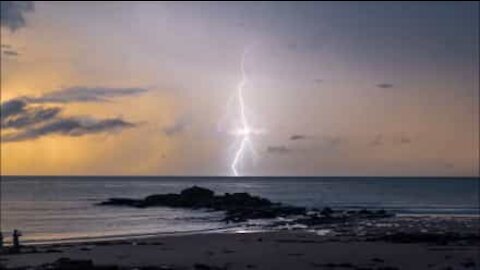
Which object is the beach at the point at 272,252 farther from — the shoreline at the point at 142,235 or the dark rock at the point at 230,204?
the dark rock at the point at 230,204

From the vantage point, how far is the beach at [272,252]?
33.4 m

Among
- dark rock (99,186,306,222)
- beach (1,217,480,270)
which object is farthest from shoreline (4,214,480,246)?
dark rock (99,186,306,222)

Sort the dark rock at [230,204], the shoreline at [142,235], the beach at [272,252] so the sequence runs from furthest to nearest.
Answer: the dark rock at [230,204] → the shoreline at [142,235] → the beach at [272,252]

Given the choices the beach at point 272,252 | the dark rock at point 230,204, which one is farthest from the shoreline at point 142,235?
the dark rock at point 230,204

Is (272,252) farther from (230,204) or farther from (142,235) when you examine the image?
(230,204)

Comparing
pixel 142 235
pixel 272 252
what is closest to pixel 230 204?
pixel 142 235

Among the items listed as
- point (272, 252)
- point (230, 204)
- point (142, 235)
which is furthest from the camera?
point (230, 204)

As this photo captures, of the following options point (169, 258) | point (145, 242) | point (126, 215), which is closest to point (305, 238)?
point (145, 242)

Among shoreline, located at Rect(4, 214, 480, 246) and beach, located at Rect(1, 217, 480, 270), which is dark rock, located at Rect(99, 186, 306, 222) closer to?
shoreline, located at Rect(4, 214, 480, 246)

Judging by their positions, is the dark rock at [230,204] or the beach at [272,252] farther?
the dark rock at [230,204]

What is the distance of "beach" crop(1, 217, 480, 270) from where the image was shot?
33438 mm

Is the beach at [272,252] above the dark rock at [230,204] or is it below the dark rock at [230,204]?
below

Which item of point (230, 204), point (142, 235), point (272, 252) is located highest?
point (230, 204)

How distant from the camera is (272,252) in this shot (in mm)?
38562
